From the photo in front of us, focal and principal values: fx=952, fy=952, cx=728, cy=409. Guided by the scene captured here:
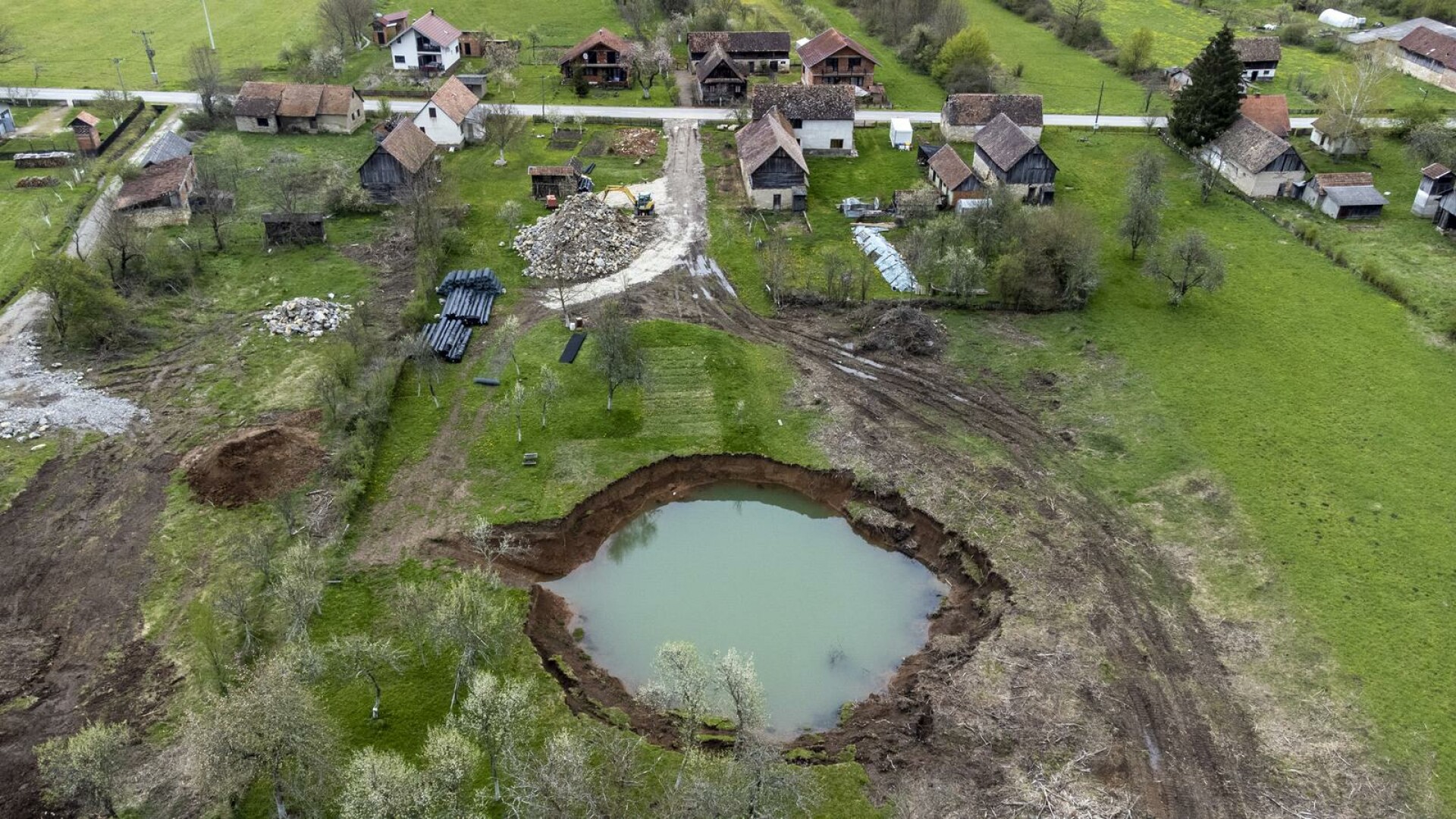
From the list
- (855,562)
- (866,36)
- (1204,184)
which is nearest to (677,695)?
(855,562)

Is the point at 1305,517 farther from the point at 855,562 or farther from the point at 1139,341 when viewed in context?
the point at 855,562

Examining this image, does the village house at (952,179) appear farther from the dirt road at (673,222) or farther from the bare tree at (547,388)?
the bare tree at (547,388)

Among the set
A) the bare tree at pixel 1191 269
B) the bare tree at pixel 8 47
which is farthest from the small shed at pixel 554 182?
the bare tree at pixel 8 47

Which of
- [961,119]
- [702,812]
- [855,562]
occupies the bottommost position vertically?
[855,562]

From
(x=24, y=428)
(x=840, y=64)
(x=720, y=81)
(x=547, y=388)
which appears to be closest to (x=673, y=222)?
(x=547, y=388)

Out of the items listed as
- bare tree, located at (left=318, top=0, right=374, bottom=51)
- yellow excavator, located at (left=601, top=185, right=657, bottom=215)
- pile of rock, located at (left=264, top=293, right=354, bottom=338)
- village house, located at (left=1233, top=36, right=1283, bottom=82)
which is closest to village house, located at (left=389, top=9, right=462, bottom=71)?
bare tree, located at (left=318, top=0, right=374, bottom=51)

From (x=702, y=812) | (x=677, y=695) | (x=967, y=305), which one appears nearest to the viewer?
(x=702, y=812)
